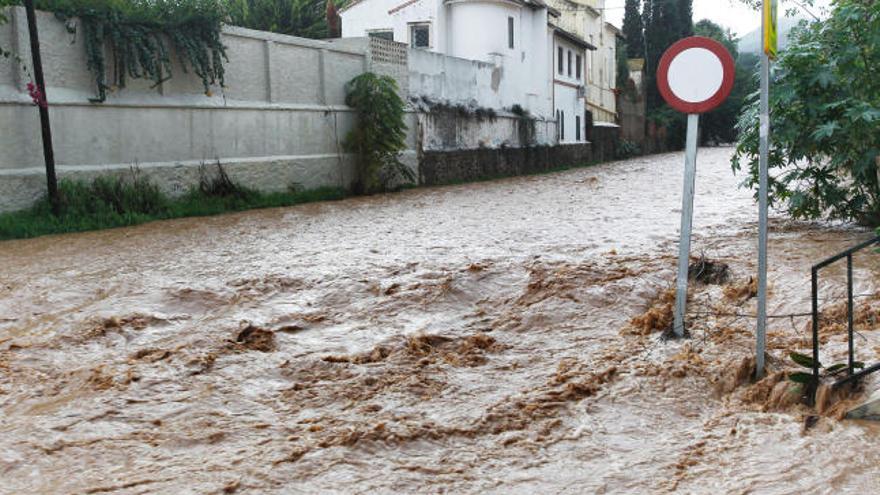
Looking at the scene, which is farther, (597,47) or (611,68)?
(611,68)

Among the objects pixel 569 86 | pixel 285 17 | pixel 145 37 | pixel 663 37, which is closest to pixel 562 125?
pixel 569 86

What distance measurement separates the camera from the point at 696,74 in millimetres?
6113

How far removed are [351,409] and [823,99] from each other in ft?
27.2

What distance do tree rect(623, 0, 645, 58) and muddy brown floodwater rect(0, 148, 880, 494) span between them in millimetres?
53482

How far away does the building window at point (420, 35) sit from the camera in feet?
111

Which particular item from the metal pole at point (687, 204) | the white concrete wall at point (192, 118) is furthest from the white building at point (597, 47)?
the metal pole at point (687, 204)

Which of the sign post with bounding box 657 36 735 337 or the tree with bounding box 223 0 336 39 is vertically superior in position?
the tree with bounding box 223 0 336 39

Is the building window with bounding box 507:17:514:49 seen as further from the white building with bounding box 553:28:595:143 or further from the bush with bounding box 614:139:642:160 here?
the bush with bounding box 614:139:642:160

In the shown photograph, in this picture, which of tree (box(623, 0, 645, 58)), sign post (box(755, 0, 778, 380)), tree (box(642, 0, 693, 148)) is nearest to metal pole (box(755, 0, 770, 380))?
sign post (box(755, 0, 778, 380))

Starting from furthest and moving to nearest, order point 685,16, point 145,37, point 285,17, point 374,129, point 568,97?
point 685,16
point 568,97
point 285,17
point 374,129
point 145,37

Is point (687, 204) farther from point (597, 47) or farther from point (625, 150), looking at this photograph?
point (597, 47)

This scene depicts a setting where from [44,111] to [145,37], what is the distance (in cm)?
277

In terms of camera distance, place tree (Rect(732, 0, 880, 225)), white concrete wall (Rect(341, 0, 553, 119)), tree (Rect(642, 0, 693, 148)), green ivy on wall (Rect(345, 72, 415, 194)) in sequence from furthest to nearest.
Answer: tree (Rect(642, 0, 693, 148))
white concrete wall (Rect(341, 0, 553, 119))
green ivy on wall (Rect(345, 72, 415, 194))
tree (Rect(732, 0, 880, 225))

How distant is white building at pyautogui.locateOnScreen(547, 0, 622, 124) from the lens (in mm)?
49812
